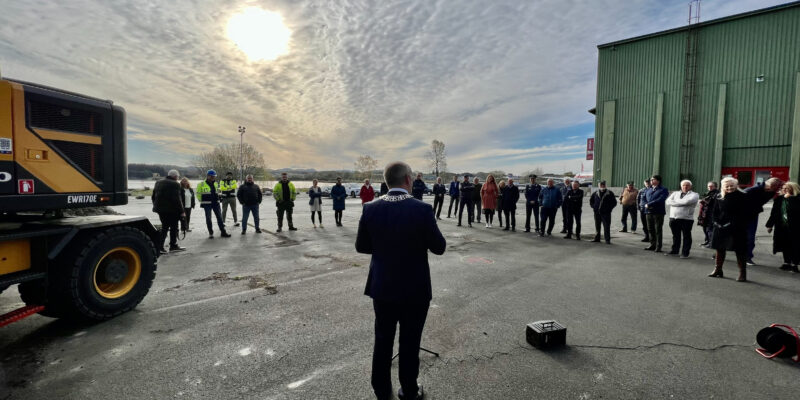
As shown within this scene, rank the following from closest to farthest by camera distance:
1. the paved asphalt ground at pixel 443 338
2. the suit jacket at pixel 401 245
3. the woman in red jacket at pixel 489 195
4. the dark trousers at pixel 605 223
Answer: the suit jacket at pixel 401 245 < the paved asphalt ground at pixel 443 338 < the dark trousers at pixel 605 223 < the woman in red jacket at pixel 489 195

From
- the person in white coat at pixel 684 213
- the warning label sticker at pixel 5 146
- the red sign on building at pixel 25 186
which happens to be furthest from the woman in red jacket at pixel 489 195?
the warning label sticker at pixel 5 146

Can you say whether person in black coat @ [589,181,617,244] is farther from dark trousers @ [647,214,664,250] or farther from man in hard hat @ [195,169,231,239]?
man in hard hat @ [195,169,231,239]

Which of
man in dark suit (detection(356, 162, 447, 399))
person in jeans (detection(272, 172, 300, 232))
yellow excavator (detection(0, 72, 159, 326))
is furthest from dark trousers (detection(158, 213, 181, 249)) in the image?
man in dark suit (detection(356, 162, 447, 399))

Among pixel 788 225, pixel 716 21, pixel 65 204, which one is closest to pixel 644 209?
pixel 788 225

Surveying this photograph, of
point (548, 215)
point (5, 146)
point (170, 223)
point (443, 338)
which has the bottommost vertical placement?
point (443, 338)

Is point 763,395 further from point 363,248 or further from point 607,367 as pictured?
point 363,248

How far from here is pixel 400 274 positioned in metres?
2.31

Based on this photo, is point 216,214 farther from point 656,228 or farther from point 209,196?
point 656,228

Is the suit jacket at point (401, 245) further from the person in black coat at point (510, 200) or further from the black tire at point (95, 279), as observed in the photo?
the person in black coat at point (510, 200)

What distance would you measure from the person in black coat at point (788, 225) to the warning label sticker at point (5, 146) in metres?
11.7

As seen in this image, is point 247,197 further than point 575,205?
Yes

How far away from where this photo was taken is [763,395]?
8.45 ft

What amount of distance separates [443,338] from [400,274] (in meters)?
1.60

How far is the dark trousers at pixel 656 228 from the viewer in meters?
8.06
